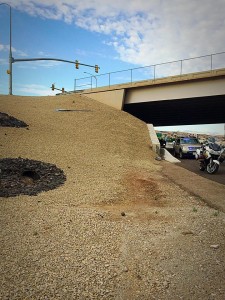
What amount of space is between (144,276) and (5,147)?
40.4 feet

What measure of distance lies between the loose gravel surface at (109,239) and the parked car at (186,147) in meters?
10.7

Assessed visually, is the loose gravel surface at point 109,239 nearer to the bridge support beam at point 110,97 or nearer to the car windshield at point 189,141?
the car windshield at point 189,141

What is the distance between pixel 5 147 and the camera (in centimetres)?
1538

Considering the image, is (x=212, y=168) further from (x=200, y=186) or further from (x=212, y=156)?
(x=200, y=186)

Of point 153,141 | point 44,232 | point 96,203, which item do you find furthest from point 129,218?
point 153,141

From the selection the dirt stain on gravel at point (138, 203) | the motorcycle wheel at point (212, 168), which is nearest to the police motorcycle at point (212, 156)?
the motorcycle wheel at point (212, 168)

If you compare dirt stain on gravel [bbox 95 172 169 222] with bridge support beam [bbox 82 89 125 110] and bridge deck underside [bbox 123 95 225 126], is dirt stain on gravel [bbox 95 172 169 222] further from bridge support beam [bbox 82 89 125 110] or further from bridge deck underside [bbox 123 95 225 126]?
bridge support beam [bbox 82 89 125 110]

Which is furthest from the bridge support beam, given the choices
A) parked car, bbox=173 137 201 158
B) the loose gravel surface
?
the loose gravel surface

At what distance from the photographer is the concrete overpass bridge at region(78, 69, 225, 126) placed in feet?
85.9

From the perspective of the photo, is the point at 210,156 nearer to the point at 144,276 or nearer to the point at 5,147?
the point at 5,147

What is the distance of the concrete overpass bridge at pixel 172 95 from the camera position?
26.2m

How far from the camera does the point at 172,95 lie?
1133 inches

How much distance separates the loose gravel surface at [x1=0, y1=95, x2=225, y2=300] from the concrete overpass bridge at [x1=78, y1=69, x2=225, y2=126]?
14.6 metres

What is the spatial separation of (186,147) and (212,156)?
9.09 m
